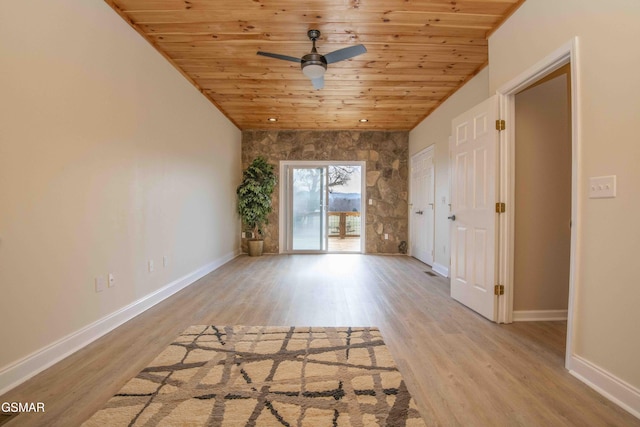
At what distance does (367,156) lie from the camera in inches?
249

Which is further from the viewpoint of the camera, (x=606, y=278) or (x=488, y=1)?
(x=488, y=1)

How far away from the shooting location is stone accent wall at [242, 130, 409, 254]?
6.28 m

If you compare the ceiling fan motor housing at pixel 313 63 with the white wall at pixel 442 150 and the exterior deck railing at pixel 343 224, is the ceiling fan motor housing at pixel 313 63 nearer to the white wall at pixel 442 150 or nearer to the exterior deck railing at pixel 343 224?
the white wall at pixel 442 150

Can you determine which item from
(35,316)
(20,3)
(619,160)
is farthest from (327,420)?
(20,3)

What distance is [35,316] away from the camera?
172cm

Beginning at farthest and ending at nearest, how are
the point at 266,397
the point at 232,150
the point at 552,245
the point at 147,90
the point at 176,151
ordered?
the point at 232,150
the point at 176,151
the point at 147,90
the point at 552,245
the point at 266,397

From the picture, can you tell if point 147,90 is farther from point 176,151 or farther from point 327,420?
point 327,420

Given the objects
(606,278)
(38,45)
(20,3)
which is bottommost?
(606,278)

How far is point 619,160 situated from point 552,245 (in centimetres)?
134

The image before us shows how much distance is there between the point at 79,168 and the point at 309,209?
15.3 ft

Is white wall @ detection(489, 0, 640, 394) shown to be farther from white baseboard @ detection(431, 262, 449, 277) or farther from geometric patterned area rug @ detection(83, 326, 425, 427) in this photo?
white baseboard @ detection(431, 262, 449, 277)

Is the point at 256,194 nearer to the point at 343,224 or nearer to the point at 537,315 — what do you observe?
the point at 343,224

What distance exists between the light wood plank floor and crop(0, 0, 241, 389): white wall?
1.10 ft

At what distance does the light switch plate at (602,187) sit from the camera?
155 centimetres
